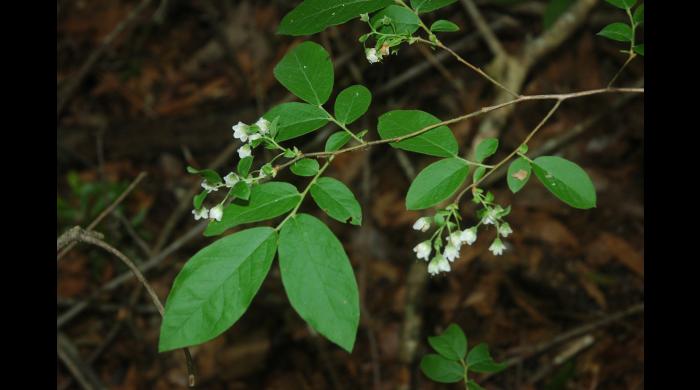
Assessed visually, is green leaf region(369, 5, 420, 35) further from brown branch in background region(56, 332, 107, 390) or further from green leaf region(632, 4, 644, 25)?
brown branch in background region(56, 332, 107, 390)

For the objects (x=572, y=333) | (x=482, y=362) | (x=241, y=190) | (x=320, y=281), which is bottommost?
(x=572, y=333)

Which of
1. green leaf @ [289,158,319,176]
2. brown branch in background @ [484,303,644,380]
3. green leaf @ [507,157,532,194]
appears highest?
green leaf @ [289,158,319,176]

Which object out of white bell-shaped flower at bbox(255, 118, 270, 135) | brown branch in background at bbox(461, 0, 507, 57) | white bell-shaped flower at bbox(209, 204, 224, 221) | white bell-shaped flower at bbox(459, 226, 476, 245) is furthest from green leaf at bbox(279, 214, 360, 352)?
brown branch in background at bbox(461, 0, 507, 57)

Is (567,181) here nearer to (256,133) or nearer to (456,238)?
(456,238)

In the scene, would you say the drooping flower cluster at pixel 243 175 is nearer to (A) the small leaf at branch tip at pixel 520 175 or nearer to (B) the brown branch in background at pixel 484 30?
(A) the small leaf at branch tip at pixel 520 175

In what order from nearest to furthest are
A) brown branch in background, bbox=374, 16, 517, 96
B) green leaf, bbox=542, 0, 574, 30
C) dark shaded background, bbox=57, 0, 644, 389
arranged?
green leaf, bbox=542, 0, 574, 30
dark shaded background, bbox=57, 0, 644, 389
brown branch in background, bbox=374, 16, 517, 96

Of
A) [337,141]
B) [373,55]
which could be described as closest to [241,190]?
[337,141]

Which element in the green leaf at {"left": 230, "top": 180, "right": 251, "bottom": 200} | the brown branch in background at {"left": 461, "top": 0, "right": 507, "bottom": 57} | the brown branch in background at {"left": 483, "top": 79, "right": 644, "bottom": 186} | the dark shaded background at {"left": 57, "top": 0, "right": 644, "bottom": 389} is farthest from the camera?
the brown branch in background at {"left": 461, "top": 0, "right": 507, "bottom": 57}
